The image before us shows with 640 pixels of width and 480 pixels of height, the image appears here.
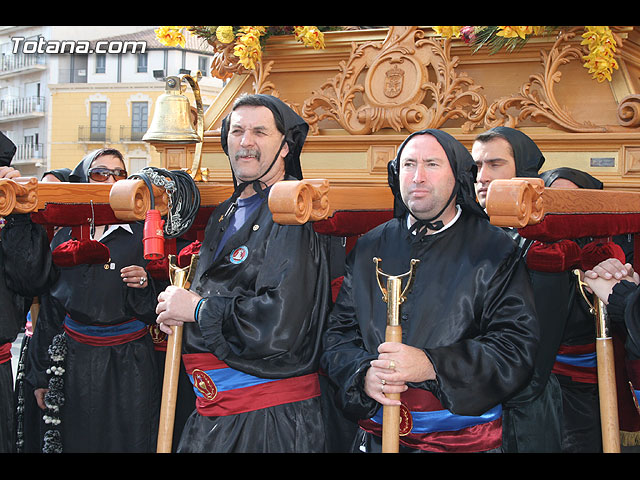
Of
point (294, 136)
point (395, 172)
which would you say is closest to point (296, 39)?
point (294, 136)

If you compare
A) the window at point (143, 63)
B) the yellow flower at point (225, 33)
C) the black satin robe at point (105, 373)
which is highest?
the window at point (143, 63)

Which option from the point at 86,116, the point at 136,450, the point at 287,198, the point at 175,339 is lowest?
the point at 136,450

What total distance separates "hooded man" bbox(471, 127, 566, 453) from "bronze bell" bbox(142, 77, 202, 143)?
7.41 feet

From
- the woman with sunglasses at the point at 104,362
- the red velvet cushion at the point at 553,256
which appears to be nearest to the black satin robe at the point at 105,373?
the woman with sunglasses at the point at 104,362

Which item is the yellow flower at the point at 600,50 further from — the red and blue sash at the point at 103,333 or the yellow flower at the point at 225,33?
the red and blue sash at the point at 103,333

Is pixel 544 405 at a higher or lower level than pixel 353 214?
lower

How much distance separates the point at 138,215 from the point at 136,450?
6.51 ft

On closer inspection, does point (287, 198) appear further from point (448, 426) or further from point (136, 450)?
point (136, 450)

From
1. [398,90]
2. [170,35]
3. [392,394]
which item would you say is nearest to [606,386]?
[392,394]

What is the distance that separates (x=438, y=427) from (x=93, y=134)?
28.3 m

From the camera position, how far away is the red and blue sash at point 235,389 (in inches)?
112

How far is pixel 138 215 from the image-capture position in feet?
9.22

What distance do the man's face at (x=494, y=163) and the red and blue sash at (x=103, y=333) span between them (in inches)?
80.3

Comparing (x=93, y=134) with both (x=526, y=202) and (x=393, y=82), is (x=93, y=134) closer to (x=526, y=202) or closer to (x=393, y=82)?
(x=393, y=82)
